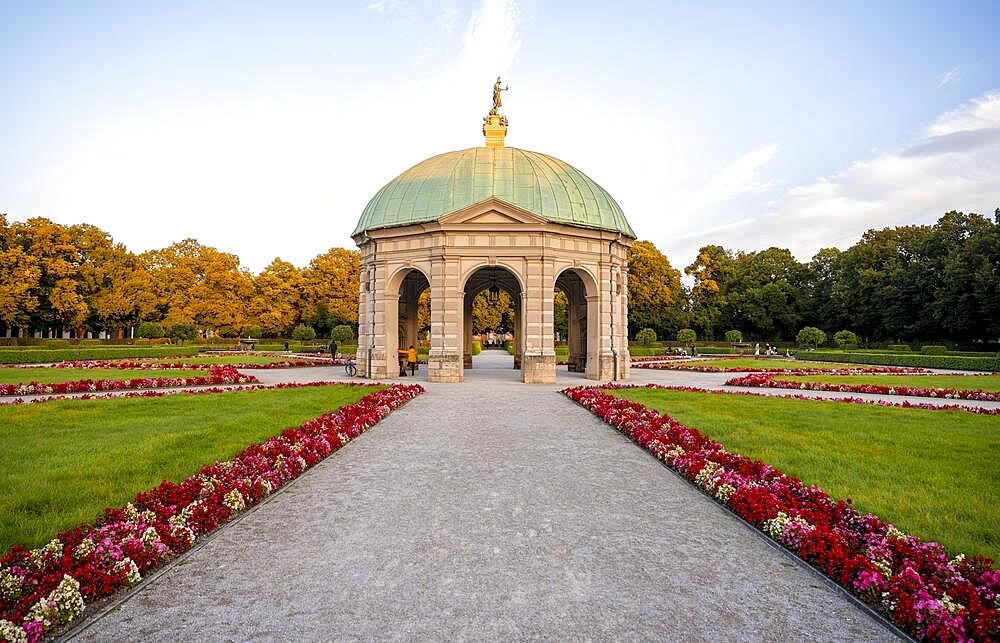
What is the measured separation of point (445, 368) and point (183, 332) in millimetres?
40886

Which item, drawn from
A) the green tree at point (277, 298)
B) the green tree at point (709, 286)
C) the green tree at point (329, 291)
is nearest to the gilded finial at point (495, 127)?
the green tree at point (329, 291)

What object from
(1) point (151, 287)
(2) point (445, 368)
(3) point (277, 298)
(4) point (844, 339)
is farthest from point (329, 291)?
(4) point (844, 339)

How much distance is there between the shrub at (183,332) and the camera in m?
56.1

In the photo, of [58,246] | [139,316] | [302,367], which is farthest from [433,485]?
[139,316]

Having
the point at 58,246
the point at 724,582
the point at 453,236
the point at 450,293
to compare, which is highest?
the point at 58,246

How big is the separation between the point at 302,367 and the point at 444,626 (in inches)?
1432

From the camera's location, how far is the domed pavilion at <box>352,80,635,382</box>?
27734mm

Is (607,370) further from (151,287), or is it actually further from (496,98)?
(151,287)

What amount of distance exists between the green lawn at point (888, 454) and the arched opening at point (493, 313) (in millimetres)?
14781

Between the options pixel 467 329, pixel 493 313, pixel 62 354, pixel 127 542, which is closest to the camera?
pixel 127 542

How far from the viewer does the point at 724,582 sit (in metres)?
5.75

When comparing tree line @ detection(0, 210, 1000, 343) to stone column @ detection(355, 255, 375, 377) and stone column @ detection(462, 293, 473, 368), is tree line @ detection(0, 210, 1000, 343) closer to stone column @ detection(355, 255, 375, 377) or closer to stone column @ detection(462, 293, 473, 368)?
stone column @ detection(462, 293, 473, 368)

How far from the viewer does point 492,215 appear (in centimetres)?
2769

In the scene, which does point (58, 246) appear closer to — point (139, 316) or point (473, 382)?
point (139, 316)
